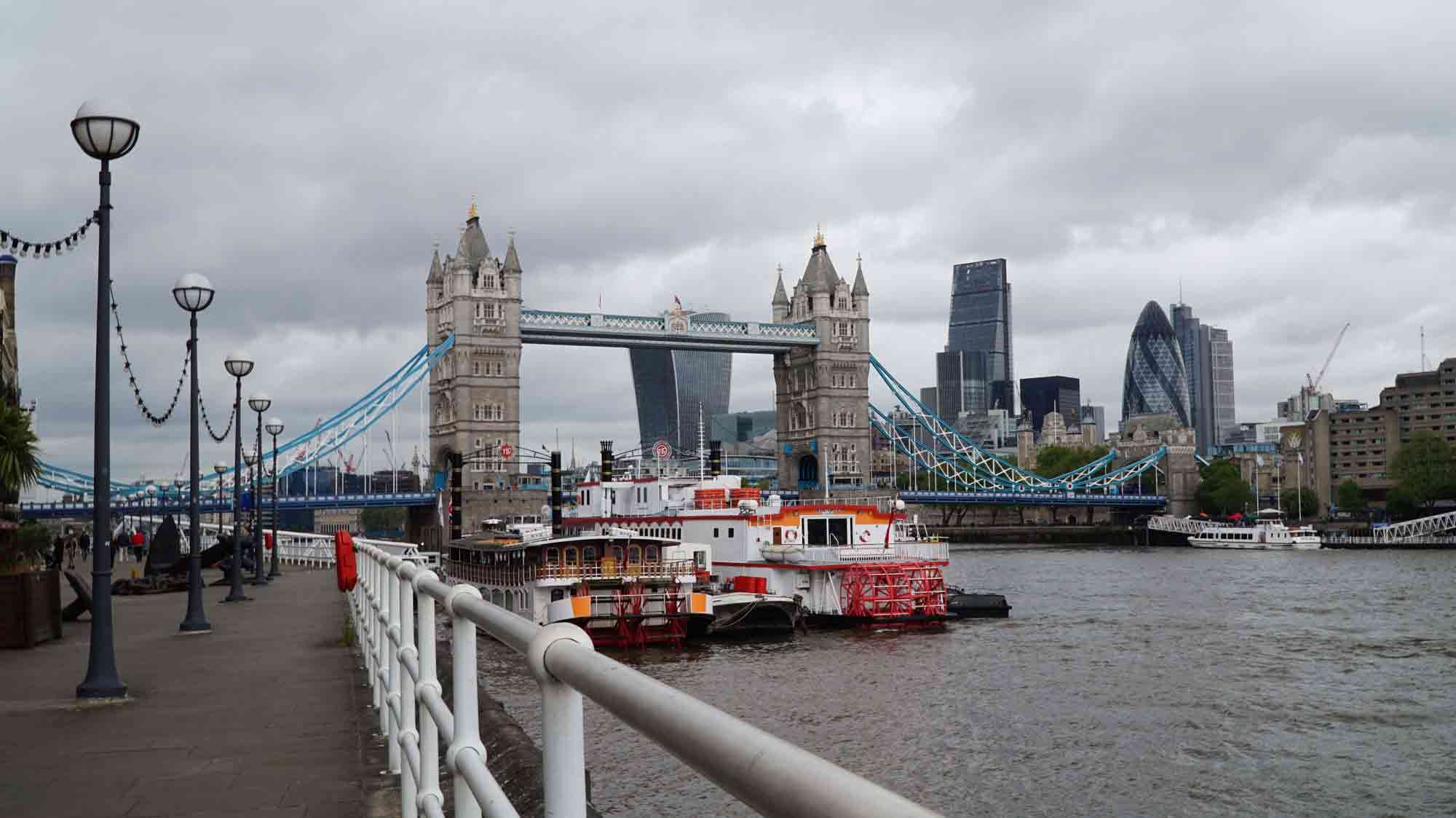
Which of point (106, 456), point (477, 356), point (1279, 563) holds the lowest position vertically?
point (1279, 563)

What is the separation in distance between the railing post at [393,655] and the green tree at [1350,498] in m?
112

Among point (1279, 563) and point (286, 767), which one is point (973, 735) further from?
point (1279, 563)

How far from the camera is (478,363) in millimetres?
87625

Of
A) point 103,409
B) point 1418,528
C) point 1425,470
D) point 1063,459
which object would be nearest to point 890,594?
point 103,409

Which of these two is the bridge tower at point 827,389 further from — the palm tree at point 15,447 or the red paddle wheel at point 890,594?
the palm tree at point 15,447

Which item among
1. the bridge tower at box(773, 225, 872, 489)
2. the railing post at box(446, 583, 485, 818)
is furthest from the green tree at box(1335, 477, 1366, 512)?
the railing post at box(446, 583, 485, 818)

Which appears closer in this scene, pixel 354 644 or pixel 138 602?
pixel 354 644

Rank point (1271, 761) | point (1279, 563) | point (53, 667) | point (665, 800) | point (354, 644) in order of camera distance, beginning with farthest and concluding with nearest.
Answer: point (1279, 563)
point (1271, 761)
point (665, 800)
point (354, 644)
point (53, 667)

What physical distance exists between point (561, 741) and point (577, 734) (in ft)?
0.09

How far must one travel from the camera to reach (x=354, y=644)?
502 inches

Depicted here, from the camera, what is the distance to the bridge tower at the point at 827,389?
100 metres

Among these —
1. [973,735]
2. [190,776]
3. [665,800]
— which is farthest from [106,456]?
[973,735]

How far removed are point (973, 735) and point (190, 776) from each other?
13.9m

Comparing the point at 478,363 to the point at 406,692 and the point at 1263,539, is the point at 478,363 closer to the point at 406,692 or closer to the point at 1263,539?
the point at 1263,539
